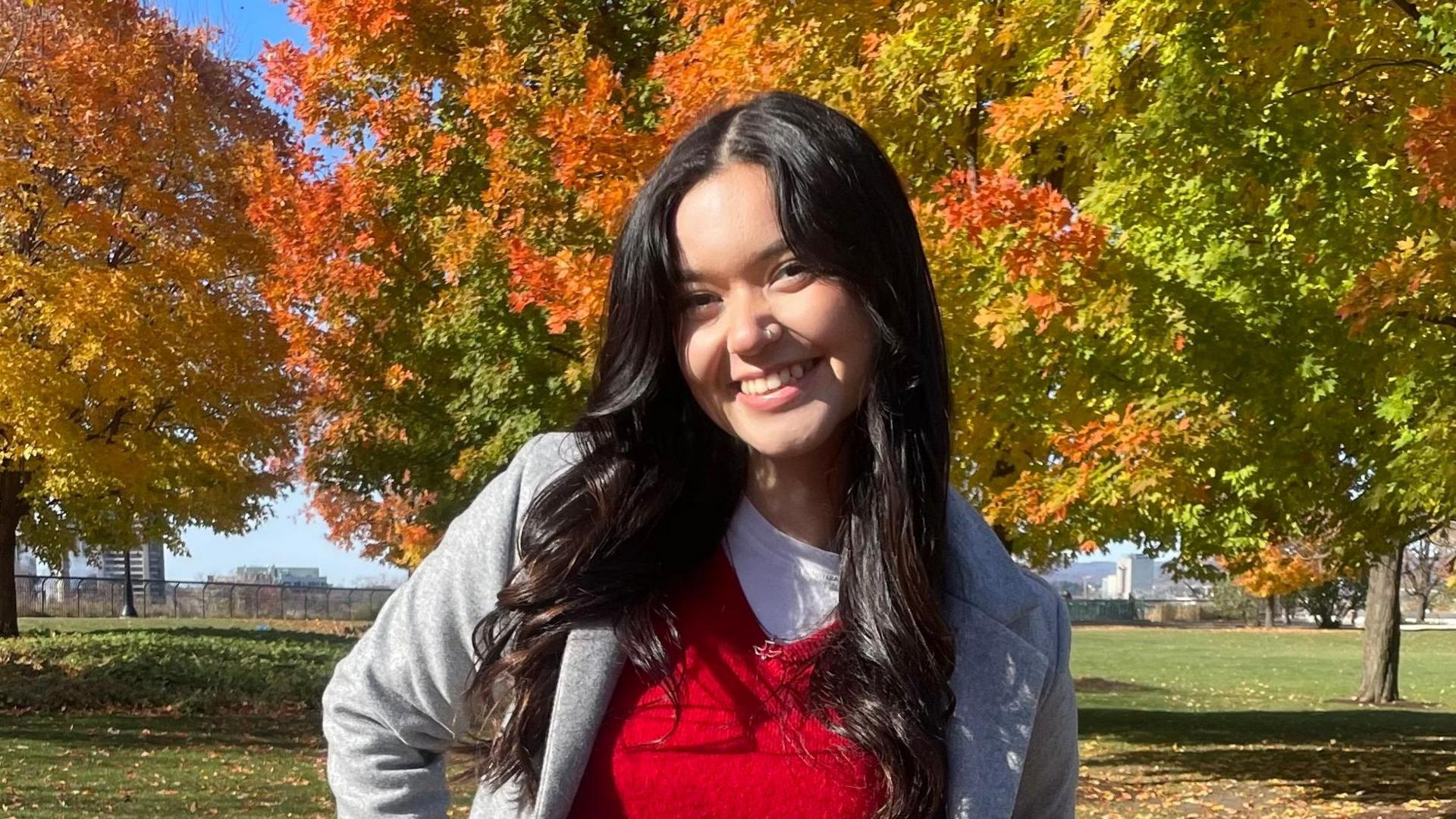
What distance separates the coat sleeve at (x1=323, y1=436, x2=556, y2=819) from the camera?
1.73 m

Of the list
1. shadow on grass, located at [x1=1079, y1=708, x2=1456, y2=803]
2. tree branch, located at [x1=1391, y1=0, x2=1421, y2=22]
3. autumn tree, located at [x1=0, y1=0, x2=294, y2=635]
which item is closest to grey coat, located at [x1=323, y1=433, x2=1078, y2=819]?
tree branch, located at [x1=1391, y1=0, x2=1421, y2=22]

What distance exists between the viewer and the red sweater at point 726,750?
5.46 ft

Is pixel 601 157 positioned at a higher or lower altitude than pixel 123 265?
lower

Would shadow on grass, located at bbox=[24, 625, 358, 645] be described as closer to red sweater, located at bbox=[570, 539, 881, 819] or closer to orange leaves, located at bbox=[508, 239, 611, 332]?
orange leaves, located at bbox=[508, 239, 611, 332]

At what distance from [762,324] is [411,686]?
624 millimetres

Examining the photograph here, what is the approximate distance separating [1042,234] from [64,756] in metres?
9.52

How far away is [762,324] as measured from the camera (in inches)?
65.1

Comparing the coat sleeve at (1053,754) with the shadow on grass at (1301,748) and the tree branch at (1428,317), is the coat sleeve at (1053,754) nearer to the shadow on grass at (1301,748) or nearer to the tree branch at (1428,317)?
the tree branch at (1428,317)

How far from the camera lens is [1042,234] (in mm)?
7102

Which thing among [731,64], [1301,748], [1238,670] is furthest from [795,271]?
[1238,670]

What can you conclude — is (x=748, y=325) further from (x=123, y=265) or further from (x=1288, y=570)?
(x=1288, y=570)

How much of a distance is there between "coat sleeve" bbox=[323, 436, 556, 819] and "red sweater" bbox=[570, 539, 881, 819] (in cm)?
20

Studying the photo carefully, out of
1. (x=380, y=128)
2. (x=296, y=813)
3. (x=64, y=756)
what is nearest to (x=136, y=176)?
(x=380, y=128)

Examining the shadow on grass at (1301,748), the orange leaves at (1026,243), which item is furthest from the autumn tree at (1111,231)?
the shadow on grass at (1301,748)
